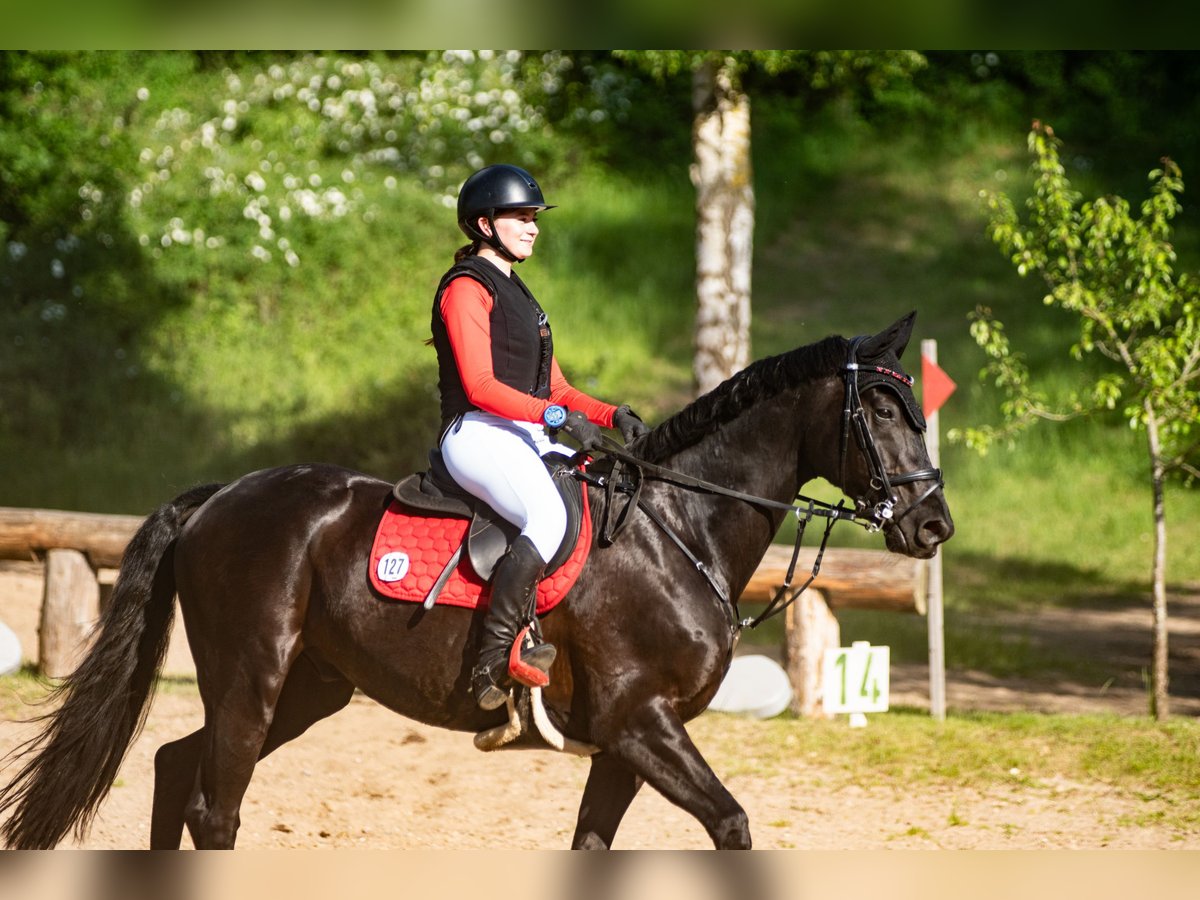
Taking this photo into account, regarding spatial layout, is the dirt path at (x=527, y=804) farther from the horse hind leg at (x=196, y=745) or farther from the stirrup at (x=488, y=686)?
the stirrup at (x=488, y=686)

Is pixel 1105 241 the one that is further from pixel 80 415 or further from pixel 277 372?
pixel 80 415

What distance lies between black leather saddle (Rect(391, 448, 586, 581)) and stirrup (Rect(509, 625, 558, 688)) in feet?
0.91

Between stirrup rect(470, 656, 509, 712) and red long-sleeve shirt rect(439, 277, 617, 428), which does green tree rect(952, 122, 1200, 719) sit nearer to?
red long-sleeve shirt rect(439, 277, 617, 428)

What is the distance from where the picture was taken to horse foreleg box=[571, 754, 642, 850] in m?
4.34

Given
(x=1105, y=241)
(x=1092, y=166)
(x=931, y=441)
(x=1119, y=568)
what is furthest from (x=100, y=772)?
(x=1092, y=166)

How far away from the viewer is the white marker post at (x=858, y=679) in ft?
24.7

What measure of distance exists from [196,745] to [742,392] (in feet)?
7.74

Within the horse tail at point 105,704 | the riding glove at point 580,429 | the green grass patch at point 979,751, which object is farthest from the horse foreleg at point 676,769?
the green grass patch at point 979,751

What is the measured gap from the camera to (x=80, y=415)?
15.1m

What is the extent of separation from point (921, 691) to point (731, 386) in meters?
5.34

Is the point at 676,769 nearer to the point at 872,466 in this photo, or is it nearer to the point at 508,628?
the point at 508,628

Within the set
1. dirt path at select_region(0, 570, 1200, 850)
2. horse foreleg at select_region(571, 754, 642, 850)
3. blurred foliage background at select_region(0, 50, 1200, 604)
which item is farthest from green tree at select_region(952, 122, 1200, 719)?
horse foreleg at select_region(571, 754, 642, 850)

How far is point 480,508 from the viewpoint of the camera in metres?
4.32

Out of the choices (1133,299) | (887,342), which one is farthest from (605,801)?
(1133,299)
